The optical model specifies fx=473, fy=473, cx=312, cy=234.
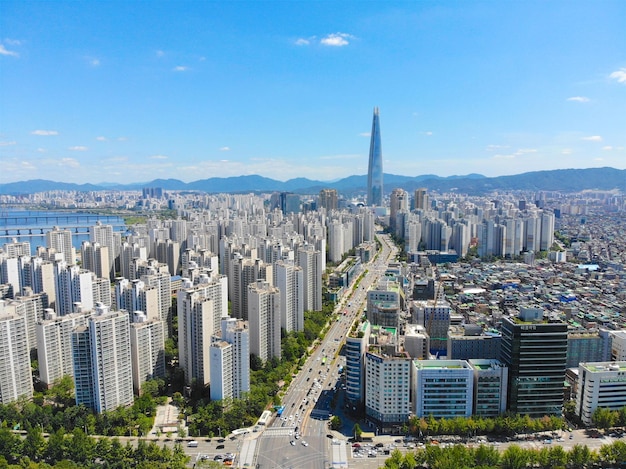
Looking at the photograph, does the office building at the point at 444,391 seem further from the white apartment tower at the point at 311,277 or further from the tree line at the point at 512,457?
the white apartment tower at the point at 311,277

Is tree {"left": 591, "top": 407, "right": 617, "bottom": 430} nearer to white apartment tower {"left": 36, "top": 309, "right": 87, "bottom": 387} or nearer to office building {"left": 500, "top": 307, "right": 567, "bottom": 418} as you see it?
office building {"left": 500, "top": 307, "right": 567, "bottom": 418}

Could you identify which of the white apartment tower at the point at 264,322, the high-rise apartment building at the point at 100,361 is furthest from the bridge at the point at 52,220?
the high-rise apartment building at the point at 100,361

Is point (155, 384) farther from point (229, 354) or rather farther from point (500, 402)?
point (500, 402)

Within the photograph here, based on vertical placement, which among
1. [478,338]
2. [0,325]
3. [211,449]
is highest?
[0,325]

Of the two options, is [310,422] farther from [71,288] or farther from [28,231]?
[28,231]

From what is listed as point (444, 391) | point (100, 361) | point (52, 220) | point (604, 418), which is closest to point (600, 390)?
point (604, 418)

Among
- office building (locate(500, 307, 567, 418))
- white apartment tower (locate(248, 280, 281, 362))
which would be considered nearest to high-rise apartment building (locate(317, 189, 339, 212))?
white apartment tower (locate(248, 280, 281, 362))

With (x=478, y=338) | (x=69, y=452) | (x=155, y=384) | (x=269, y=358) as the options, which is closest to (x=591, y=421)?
(x=478, y=338)
